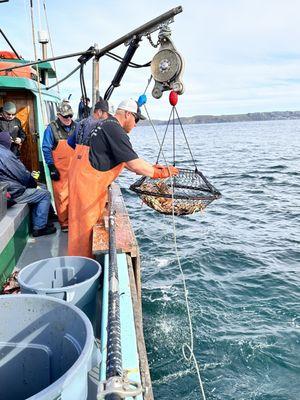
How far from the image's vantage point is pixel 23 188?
5.42 meters

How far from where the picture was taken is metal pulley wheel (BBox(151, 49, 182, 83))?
4270mm

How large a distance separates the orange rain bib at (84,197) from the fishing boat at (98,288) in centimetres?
16

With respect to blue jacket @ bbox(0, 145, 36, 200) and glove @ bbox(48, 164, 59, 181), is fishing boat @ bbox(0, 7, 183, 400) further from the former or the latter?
glove @ bbox(48, 164, 59, 181)

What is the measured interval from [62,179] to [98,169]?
241 centimetres

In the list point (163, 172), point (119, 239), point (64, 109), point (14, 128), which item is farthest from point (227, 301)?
point (14, 128)

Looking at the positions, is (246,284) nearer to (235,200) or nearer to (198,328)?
(198,328)

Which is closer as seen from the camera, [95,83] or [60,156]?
[95,83]

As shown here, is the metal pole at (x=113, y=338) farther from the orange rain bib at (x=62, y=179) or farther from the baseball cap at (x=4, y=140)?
the orange rain bib at (x=62, y=179)

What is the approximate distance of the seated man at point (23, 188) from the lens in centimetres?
Answer: 508

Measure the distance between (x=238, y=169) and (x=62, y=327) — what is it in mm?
20291

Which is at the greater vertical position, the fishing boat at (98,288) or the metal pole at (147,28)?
the metal pole at (147,28)

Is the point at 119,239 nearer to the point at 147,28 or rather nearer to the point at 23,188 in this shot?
the point at 23,188

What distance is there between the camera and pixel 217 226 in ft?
34.7

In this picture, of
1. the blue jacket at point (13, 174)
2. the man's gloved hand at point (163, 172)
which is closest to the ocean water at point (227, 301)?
the man's gloved hand at point (163, 172)
